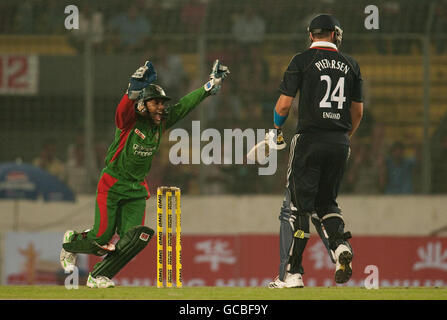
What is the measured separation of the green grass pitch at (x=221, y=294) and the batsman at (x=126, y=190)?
290 mm

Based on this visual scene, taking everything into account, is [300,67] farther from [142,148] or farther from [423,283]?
[423,283]

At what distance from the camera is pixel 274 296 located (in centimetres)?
726

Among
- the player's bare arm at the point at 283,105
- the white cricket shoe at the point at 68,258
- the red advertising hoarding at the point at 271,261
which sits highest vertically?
the player's bare arm at the point at 283,105

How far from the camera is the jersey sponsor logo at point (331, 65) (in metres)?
7.68

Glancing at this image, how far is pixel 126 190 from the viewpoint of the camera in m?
8.27

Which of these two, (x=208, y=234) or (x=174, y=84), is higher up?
(x=174, y=84)

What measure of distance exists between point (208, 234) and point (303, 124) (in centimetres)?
563

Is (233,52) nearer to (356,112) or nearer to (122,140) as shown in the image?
(122,140)

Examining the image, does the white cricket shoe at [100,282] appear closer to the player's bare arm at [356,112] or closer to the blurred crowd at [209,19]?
the player's bare arm at [356,112]

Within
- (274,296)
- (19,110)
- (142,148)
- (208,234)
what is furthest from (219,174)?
(274,296)

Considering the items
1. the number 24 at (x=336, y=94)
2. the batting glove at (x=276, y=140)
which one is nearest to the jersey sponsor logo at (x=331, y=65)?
the number 24 at (x=336, y=94)

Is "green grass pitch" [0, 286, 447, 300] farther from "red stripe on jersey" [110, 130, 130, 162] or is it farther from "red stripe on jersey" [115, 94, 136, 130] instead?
"red stripe on jersey" [115, 94, 136, 130]

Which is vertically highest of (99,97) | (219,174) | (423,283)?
(99,97)

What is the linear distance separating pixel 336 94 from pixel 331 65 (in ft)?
0.69
